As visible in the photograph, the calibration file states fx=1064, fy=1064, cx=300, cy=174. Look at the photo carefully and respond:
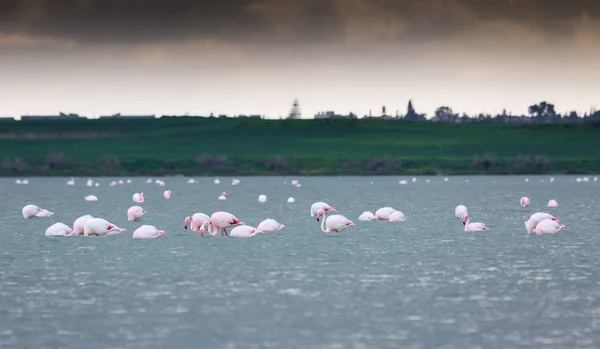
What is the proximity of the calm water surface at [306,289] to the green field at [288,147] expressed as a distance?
93301mm

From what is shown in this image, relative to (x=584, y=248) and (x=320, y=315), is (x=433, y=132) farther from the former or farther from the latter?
(x=320, y=315)

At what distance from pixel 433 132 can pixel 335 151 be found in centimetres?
2336

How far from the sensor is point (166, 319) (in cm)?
1634

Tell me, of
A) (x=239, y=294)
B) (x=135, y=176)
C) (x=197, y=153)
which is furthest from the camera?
(x=197, y=153)

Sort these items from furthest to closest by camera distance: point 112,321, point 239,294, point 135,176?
point 135,176 < point 239,294 < point 112,321

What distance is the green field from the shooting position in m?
125

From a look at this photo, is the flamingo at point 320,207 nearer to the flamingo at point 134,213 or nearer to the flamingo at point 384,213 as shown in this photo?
the flamingo at point 384,213

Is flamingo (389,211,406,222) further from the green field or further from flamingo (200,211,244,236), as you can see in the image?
the green field

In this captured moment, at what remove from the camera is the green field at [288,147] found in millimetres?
125250

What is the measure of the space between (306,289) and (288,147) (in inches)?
5442

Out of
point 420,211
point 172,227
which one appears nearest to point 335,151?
point 420,211

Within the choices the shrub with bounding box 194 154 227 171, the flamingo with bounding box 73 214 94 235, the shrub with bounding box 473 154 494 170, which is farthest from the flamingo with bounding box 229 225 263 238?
the shrub with bounding box 473 154 494 170

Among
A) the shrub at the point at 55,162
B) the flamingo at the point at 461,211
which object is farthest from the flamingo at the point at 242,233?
the shrub at the point at 55,162

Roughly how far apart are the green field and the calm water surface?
306 ft
